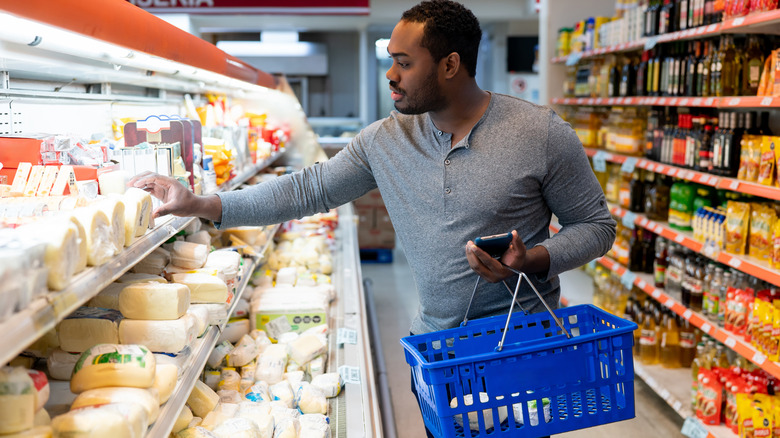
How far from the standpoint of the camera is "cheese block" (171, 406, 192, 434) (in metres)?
1.97

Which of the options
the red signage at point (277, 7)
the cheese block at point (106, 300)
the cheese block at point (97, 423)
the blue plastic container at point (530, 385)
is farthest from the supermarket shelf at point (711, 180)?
the red signage at point (277, 7)

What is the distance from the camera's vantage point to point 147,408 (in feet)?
4.51

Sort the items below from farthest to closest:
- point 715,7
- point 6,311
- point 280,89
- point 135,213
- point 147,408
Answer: point 280,89 < point 715,7 < point 135,213 < point 147,408 < point 6,311

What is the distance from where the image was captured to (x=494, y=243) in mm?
1646

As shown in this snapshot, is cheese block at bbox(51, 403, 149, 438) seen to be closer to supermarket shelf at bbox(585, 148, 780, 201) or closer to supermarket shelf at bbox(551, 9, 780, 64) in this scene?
supermarket shelf at bbox(585, 148, 780, 201)

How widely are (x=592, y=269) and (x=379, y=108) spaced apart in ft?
22.0

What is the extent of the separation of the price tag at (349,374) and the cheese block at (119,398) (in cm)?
121

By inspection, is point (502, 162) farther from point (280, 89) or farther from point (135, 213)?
point (280, 89)

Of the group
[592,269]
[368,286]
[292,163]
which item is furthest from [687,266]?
[292,163]

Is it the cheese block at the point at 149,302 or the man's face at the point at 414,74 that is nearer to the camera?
the cheese block at the point at 149,302

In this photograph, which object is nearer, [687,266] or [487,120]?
[487,120]

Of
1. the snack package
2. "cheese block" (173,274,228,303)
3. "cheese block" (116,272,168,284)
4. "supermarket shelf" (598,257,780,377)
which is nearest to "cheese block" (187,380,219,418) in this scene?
"cheese block" (173,274,228,303)

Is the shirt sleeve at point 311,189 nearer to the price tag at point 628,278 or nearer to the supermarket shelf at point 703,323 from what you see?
the supermarket shelf at point 703,323

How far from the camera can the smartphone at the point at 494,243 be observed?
5.33 ft
